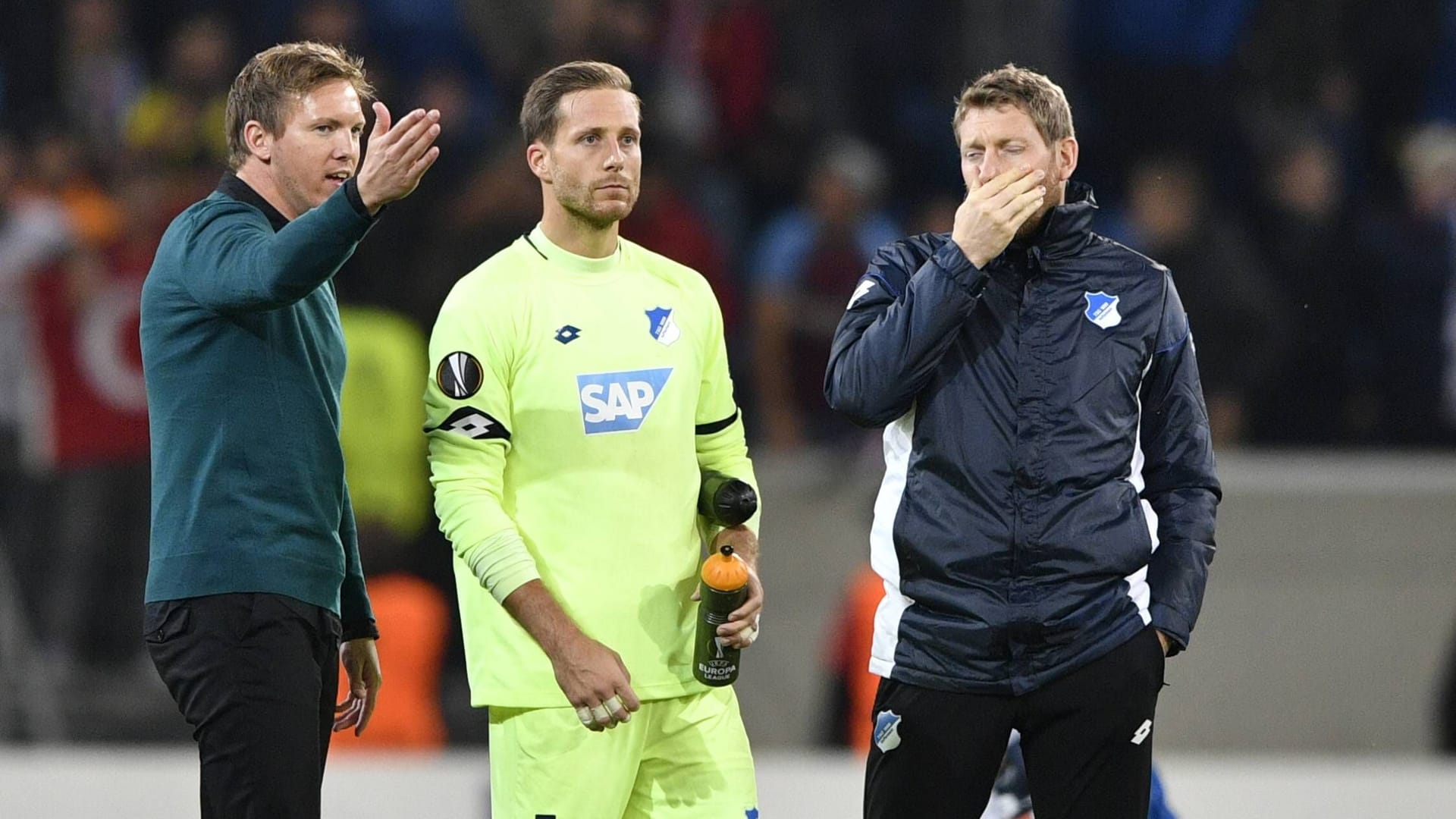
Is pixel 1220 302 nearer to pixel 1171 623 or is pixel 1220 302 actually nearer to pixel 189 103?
pixel 189 103

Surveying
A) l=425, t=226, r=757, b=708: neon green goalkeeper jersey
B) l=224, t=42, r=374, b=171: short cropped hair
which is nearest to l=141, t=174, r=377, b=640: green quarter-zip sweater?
l=224, t=42, r=374, b=171: short cropped hair

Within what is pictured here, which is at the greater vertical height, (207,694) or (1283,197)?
(1283,197)

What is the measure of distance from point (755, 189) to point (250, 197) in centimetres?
585

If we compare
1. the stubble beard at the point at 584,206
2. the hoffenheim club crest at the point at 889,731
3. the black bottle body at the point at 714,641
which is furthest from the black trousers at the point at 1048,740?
the stubble beard at the point at 584,206

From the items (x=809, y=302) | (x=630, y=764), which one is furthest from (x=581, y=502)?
(x=809, y=302)

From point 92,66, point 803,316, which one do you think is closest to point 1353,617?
point 803,316

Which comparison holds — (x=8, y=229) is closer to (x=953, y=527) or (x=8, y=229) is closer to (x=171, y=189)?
(x=171, y=189)

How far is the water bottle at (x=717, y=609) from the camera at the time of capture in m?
3.54

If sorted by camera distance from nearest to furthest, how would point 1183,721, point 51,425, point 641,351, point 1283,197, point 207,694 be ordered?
point 207,694 < point 641,351 < point 1183,721 < point 51,425 < point 1283,197

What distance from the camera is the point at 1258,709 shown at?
26.2 feet

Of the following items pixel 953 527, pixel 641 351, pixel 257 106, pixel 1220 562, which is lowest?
pixel 1220 562

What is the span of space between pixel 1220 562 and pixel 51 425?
208 inches

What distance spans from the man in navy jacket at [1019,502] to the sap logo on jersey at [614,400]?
38 centimetres

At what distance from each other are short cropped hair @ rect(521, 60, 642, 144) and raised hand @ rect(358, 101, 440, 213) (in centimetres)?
47
